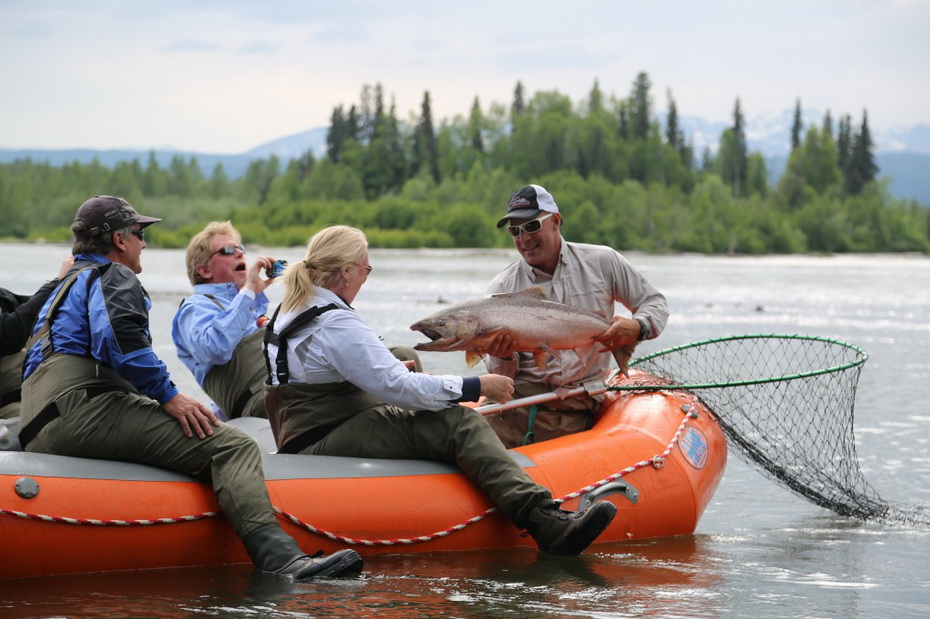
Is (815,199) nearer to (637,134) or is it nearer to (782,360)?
(637,134)

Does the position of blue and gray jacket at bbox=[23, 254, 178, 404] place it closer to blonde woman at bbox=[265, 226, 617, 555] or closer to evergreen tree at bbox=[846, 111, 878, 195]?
blonde woman at bbox=[265, 226, 617, 555]

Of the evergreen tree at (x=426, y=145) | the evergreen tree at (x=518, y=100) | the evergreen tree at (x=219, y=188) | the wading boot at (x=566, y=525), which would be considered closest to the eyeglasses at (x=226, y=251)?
the wading boot at (x=566, y=525)

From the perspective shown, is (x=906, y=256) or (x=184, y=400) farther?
(x=906, y=256)

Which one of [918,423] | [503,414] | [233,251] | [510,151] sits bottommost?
[918,423]

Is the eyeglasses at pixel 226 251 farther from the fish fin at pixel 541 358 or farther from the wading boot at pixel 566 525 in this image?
the wading boot at pixel 566 525

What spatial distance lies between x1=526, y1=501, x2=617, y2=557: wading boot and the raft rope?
0.22m

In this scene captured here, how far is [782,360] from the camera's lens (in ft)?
55.5

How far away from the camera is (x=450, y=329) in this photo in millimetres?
5949

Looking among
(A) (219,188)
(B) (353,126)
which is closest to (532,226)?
(B) (353,126)

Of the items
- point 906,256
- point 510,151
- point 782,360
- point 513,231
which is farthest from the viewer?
point 510,151

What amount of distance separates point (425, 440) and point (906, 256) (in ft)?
351

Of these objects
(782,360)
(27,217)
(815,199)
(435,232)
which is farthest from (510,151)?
(782,360)

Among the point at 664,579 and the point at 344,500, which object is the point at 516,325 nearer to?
the point at 344,500

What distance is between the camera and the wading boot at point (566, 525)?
5.64 metres
